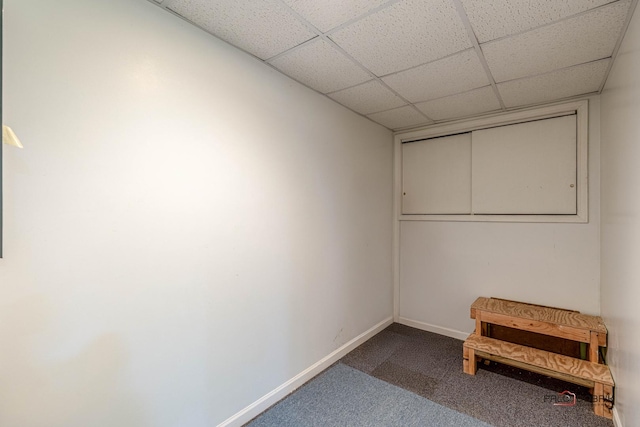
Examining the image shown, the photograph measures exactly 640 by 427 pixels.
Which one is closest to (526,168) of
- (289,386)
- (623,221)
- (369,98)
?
(623,221)

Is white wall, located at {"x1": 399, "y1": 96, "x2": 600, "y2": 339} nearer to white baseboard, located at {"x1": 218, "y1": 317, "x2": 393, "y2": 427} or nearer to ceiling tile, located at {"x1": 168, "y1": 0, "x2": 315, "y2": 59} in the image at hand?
white baseboard, located at {"x1": 218, "y1": 317, "x2": 393, "y2": 427}

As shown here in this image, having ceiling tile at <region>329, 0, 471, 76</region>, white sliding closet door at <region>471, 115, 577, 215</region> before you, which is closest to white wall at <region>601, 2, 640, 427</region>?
white sliding closet door at <region>471, 115, 577, 215</region>

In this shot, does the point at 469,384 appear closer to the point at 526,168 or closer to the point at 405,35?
the point at 526,168

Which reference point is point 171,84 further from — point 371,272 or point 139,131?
point 371,272

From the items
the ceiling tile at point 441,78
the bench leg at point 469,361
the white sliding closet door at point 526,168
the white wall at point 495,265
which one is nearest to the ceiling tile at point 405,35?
the ceiling tile at point 441,78

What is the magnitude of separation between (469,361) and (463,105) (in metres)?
2.34

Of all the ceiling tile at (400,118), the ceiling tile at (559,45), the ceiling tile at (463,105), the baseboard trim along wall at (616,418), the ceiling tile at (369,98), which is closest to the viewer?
the ceiling tile at (559,45)

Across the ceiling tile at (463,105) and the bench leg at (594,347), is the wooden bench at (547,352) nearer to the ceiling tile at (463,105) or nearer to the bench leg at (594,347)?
the bench leg at (594,347)

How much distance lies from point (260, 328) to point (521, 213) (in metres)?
2.69

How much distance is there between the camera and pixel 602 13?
1470mm

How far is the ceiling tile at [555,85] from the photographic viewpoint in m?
2.05

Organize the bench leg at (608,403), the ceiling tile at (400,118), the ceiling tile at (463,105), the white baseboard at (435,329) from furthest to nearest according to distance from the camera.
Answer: the white baseboard at (435,329) < the ceiling tile at (400,118) < the ceiling tile at (463,105) < the bench leg at (608,403)

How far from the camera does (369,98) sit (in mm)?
2588

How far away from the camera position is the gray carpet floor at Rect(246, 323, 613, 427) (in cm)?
196
